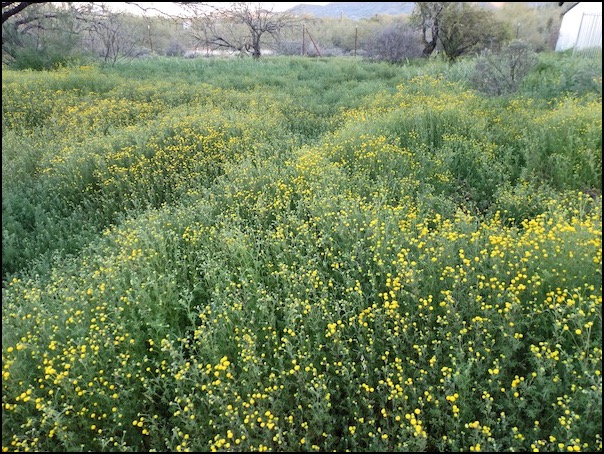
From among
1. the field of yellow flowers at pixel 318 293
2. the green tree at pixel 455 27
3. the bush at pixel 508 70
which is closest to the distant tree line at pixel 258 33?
the green tree at pixel 455 27

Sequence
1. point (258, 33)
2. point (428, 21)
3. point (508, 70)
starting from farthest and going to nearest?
point (258, 33) < point (428, 21) < point (508, 70)

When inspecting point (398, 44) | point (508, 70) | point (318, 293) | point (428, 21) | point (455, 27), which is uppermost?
point (428, 21)

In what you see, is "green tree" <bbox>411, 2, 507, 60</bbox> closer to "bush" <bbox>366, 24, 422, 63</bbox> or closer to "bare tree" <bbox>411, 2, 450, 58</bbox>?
"bare tree" <bbox>411, 2, 450, 58</bbox>

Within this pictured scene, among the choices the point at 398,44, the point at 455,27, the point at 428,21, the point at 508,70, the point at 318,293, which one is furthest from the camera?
the point at 398,44

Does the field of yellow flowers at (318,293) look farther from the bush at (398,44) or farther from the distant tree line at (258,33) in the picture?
the bush at (398,44)

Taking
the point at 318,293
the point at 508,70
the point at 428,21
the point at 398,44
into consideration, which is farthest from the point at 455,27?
the point at 318,293

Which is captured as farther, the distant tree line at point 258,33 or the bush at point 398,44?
the bush at point 398,44

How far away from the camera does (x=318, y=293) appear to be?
11.7 feet

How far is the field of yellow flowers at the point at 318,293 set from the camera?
2.65m

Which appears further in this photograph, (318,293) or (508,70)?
(508,70)

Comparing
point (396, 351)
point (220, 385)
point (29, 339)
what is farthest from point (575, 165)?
point (29, 339)

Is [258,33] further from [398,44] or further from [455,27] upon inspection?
[455,27]

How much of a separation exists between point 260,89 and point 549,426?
1117 centimetres

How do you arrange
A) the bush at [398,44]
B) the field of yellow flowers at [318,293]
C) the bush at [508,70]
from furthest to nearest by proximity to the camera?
the bush at [398,44] < the bush at [508,70] < the field of yellow flowers at [318,293]
